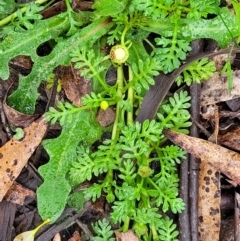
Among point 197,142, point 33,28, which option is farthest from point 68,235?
point 33,28

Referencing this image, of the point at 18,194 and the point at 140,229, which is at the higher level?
the point at 18,194

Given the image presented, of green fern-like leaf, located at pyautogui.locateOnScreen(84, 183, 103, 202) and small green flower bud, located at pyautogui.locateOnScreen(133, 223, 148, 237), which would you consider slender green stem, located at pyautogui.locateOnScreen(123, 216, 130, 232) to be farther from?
green fern-like leaf, located at pyautogui.locateOnScreen(84, 183, 103, 202)

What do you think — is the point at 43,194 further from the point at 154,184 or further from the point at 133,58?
the point at 133,58

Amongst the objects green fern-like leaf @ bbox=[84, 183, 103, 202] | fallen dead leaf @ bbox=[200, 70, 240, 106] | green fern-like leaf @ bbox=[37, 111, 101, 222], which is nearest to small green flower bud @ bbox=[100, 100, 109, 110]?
green fern-like leaf @ bbox=[37, 111, 101, 222]

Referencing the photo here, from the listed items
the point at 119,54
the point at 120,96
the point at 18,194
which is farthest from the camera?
the point at 18,194

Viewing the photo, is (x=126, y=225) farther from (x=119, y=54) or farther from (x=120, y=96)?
(x=119, y=54)

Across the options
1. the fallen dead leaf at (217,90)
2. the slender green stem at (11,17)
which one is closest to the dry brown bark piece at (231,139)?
the fallen dead leaf at (217,90)

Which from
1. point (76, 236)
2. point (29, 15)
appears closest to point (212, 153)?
point (76, 236)
